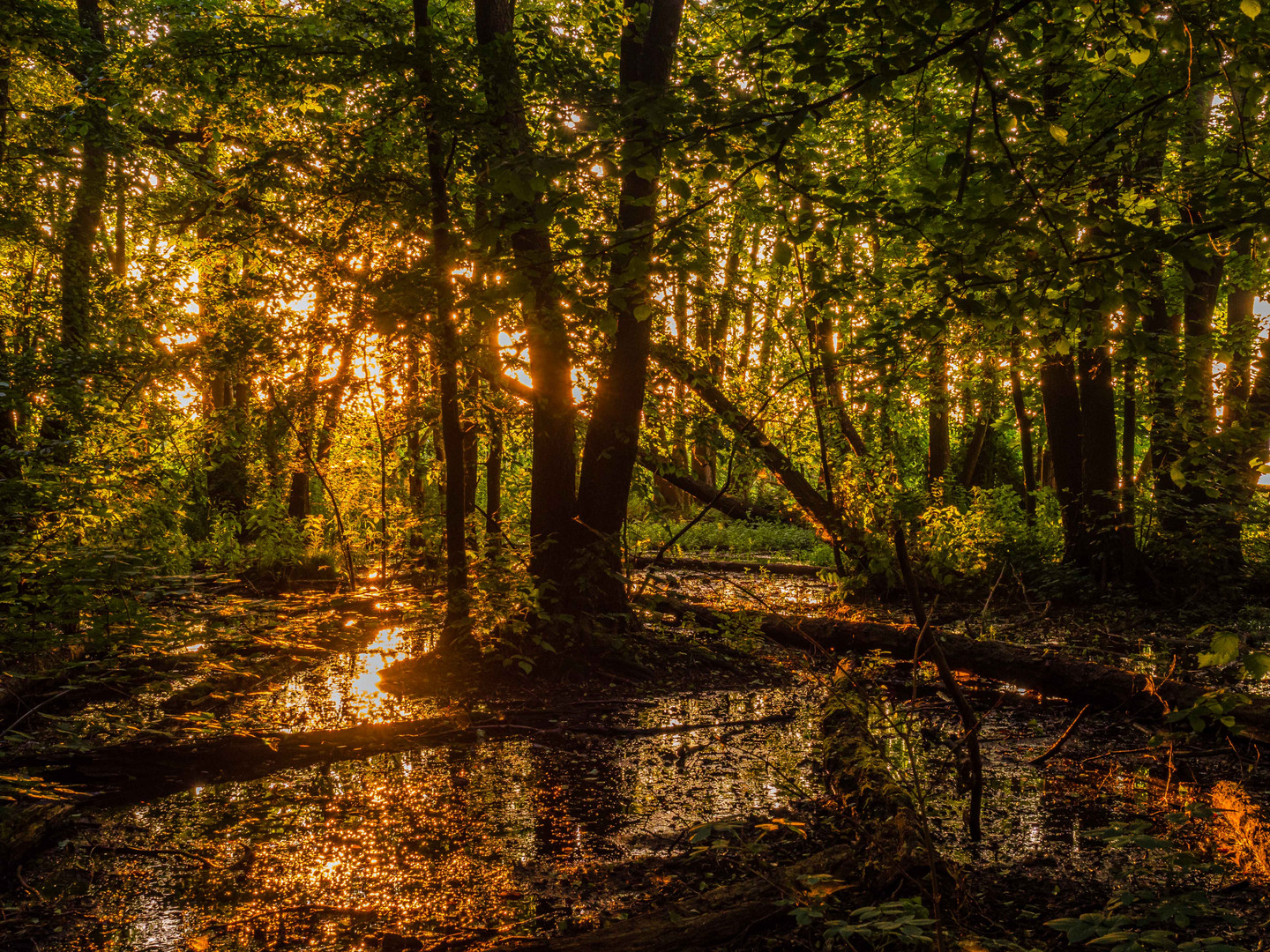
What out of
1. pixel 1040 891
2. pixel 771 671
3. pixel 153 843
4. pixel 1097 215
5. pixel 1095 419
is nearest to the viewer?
pixel 1040 891

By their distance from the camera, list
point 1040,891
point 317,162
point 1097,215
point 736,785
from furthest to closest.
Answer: point 317,162, point 736,785, point 1097,215, point 1040,891

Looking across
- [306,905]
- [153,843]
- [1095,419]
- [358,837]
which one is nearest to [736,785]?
[358,837]

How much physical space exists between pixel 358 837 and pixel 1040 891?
3.60m

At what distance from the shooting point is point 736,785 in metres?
5.11

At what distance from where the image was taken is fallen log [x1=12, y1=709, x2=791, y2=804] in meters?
4.79

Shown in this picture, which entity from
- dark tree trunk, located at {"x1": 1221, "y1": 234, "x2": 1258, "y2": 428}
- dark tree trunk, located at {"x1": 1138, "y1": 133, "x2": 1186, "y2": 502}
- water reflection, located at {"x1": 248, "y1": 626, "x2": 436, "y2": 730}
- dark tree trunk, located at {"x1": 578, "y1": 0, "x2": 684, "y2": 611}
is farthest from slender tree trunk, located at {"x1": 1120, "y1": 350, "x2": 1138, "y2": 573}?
water reflection, located at {"x1": 248, "y1": 626, "x2": 436, "y2": 730}

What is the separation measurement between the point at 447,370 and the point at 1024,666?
599cm

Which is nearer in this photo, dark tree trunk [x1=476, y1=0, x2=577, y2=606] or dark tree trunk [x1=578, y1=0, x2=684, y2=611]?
dark tree trunk [x1=476, y1=0, x2=577, y2=606]

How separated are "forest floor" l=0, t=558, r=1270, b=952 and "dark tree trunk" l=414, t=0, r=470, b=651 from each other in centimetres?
79

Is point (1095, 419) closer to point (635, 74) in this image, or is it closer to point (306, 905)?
point (635, 74)

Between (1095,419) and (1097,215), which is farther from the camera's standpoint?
(1095,419)

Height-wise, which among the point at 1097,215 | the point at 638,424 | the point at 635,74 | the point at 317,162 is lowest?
the point at 638,424

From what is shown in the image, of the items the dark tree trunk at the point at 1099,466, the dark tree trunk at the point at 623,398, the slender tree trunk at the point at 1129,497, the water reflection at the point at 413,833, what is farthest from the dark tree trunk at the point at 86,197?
the dark tree trunk at the point at 1099,466

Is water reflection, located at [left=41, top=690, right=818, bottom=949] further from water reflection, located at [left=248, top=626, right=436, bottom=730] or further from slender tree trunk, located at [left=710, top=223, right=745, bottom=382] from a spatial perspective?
slender tree trunk, located at [left=710, top=223, right=745, bottom=382]
